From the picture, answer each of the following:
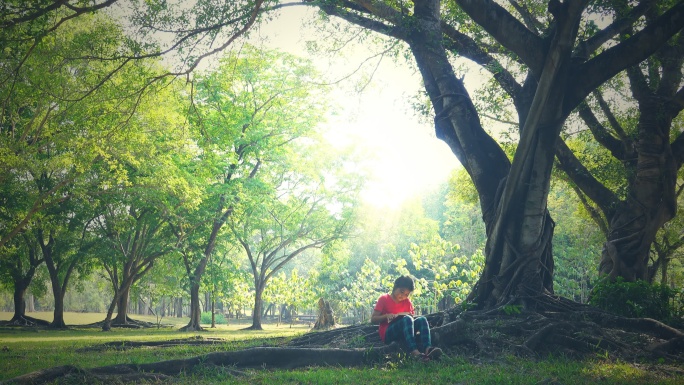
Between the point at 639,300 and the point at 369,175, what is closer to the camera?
the point at 639,300

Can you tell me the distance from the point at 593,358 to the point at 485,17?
6.07 meters

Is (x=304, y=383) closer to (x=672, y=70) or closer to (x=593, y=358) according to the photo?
(x=593, y=358)

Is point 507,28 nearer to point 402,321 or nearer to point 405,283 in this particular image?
point 405,283

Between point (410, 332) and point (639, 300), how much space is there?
6.03m

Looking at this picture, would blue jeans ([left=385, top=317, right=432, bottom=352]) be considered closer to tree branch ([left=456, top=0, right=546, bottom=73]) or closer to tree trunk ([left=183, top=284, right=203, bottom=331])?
tree branch ([left=456, top=0, right=546, bottom=73])

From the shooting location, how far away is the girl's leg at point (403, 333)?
714 cm

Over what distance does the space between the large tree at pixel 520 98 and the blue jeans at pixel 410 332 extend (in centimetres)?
274

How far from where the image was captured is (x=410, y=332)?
7.18 meters

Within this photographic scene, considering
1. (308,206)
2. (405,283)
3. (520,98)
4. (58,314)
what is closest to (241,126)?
(308,206)

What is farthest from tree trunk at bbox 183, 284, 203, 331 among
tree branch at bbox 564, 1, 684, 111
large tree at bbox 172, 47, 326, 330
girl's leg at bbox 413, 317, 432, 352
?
tree branch at bbox 564, 1, 684, 111

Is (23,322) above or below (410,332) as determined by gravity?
below

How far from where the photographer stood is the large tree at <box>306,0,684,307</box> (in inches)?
334

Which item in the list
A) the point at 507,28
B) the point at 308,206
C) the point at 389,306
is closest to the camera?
the point at 389,306

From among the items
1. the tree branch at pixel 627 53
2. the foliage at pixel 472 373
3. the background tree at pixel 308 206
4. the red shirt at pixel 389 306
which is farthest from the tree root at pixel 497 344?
the background tree at pixel 308 206
